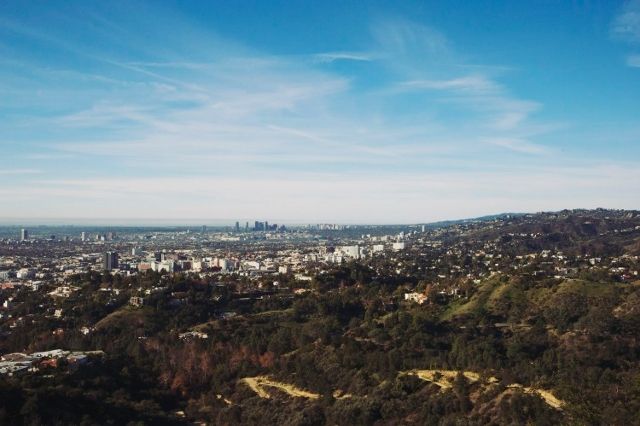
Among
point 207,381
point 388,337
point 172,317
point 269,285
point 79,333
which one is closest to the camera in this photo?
point 207,381

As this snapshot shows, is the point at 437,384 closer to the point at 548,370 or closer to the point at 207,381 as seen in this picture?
the point at 548,370

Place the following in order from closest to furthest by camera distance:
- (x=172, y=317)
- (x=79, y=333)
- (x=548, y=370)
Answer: (x=548, y=370) < (x=79, y=333) < (x=172, y=317)

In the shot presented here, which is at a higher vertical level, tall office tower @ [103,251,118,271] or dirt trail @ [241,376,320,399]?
tall office tower @ [103,251,118,271]

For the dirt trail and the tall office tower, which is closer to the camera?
the dirt trail

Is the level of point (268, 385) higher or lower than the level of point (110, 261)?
lower

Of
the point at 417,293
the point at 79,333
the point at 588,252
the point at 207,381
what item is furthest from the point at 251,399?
the point at 588,252

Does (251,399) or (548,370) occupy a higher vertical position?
(548,370)

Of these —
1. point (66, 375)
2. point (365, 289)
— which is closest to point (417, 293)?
point (365, 289)

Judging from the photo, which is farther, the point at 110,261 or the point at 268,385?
the point at 110,261

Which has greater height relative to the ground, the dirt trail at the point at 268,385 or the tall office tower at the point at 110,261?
the tall office tower at the point at 110,261

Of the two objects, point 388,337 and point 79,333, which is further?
point 79,333

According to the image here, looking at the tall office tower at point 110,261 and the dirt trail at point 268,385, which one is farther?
the tall office tower at point 110,261
